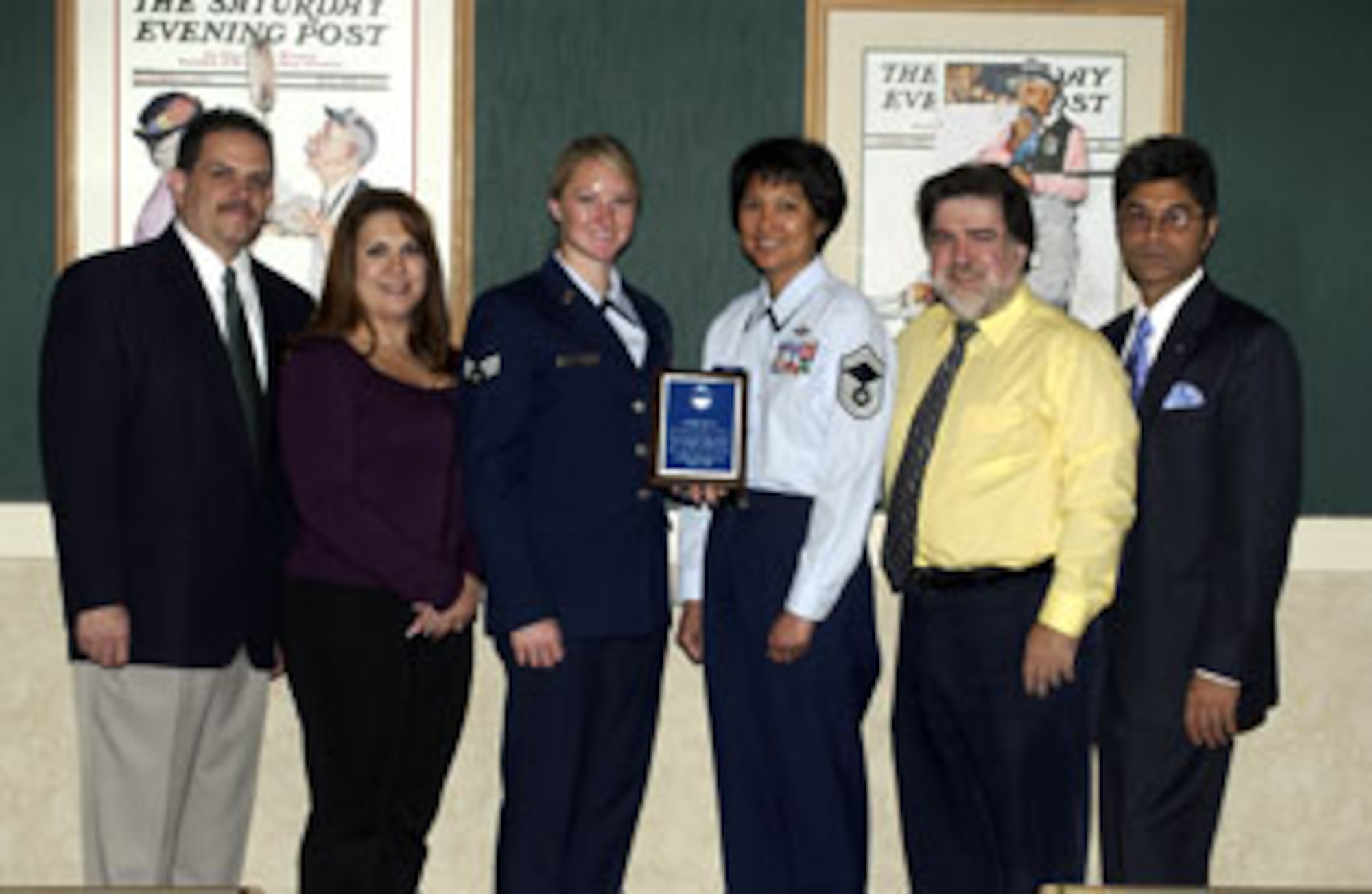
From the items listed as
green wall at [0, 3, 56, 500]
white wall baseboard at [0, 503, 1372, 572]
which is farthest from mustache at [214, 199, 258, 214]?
white wall baseboard at [0, 503, 1372, 572]

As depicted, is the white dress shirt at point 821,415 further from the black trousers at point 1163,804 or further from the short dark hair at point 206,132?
the short dark hair at point 206,132

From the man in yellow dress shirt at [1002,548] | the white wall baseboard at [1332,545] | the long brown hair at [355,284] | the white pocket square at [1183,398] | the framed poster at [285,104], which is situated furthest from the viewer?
the white wall baseboard at [1332,545]

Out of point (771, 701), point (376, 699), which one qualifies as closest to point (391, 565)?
point (376, 699)

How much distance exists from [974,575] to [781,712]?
20.2 inches

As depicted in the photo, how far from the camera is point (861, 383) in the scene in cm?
351

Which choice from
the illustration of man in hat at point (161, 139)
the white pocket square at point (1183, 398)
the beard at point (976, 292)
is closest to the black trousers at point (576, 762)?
the beard at point (976, 292)

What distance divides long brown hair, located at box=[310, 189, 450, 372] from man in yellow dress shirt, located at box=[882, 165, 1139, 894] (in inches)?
40.7

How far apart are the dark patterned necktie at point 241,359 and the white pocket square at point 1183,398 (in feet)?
6.17

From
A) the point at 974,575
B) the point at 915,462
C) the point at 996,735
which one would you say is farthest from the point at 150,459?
the point at 996,735

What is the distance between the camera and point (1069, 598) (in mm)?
3275

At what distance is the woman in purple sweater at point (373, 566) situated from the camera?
11.3ft

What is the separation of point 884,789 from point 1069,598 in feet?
4.49

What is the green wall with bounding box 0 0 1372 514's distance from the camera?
4.35m

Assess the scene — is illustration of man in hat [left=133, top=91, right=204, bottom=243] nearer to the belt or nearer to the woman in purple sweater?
the woman in purple sweater
